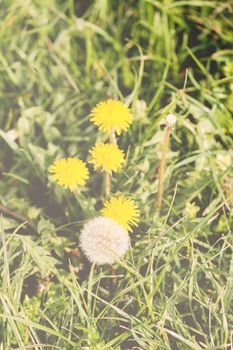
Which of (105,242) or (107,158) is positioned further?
(107,158)

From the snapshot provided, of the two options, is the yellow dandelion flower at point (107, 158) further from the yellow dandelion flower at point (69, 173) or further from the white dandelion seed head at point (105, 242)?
the white dandelion seed head at point (105, 242)

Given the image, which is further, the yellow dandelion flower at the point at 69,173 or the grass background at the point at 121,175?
the yellow dandelion flower at the point at 69,173

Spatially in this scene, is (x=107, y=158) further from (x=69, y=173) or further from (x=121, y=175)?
(x=121, y=175)

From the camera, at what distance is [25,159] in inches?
68.0

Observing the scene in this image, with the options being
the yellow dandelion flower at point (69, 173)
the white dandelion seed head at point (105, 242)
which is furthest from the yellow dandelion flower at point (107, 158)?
the white dandelion seed head at point (105, 242)

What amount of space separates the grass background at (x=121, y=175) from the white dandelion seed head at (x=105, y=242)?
2.2 inches

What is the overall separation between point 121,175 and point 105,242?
39 centimetres

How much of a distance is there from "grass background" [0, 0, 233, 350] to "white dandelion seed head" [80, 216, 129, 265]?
57 millimetres

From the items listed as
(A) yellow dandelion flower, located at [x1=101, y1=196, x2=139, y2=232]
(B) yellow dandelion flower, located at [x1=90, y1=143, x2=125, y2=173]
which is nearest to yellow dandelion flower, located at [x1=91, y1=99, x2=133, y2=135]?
(B) yellow dandelion flower, located at [x1=90, y1=143, x2=125, y2=173]

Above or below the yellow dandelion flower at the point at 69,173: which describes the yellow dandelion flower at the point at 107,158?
above

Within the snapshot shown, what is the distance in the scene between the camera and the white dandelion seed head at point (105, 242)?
1.32 meters

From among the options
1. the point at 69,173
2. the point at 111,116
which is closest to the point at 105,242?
the point at 69,173

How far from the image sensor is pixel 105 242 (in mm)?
1326

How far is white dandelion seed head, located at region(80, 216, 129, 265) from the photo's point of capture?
1.32 metres
